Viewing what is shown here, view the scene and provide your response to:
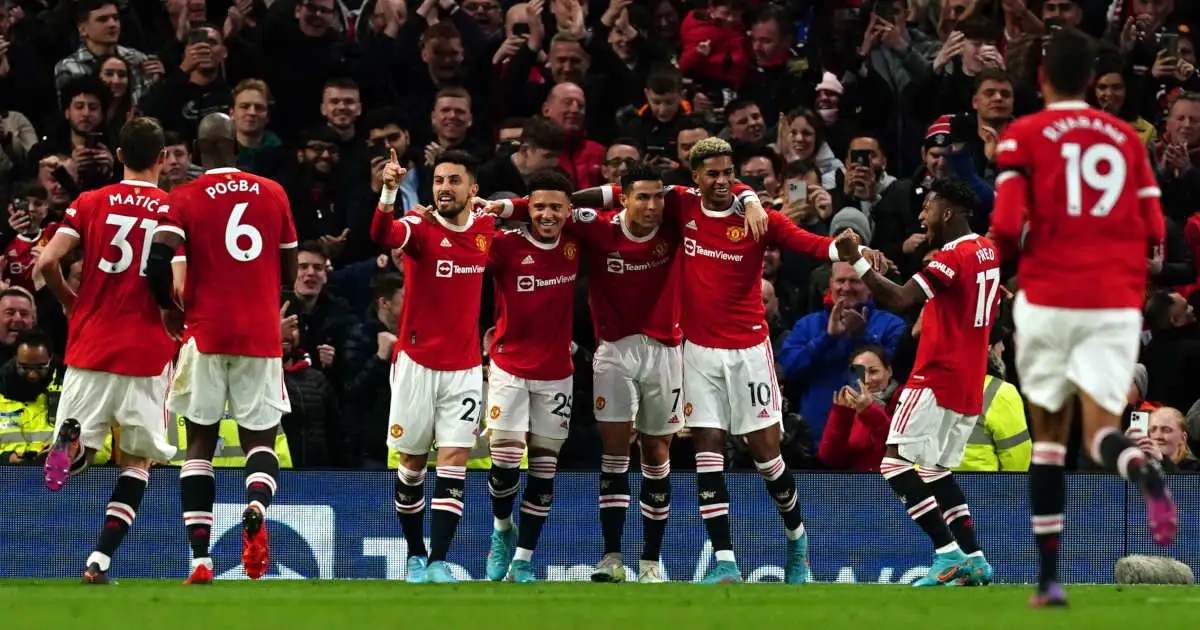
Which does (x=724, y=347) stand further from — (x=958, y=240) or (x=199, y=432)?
(x=199, y=432)

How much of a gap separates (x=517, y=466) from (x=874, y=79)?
7296 mm

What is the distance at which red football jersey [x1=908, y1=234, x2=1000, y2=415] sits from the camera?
12180 millimetres

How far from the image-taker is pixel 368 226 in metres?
16.9

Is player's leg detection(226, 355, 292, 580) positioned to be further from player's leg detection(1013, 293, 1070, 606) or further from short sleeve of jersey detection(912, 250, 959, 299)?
player's leg detection(1013, 293, 1070, 606)

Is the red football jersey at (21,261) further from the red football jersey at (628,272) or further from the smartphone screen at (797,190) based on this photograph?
the smartphone screen at (797,190)

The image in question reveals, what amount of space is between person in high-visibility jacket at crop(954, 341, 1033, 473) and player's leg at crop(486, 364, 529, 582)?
3503 mm

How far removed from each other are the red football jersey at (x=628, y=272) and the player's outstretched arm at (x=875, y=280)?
1520 millimetres

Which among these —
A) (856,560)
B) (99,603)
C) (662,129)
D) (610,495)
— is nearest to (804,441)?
(856,560)

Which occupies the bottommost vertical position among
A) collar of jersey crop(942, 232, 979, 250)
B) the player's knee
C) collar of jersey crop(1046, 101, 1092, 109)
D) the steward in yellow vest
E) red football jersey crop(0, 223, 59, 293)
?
the steward in yellow vest

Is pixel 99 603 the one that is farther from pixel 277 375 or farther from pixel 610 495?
pixel 610 495

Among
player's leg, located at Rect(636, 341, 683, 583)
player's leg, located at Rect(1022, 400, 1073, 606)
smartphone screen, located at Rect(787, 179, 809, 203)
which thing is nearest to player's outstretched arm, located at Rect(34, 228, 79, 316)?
player's leg, located at Rect(636, 341, 683, 583)

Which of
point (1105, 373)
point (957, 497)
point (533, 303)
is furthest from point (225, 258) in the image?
point (1105, 373)

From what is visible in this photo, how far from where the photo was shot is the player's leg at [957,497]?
40.1 feet

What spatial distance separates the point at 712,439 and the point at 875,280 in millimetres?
1643
